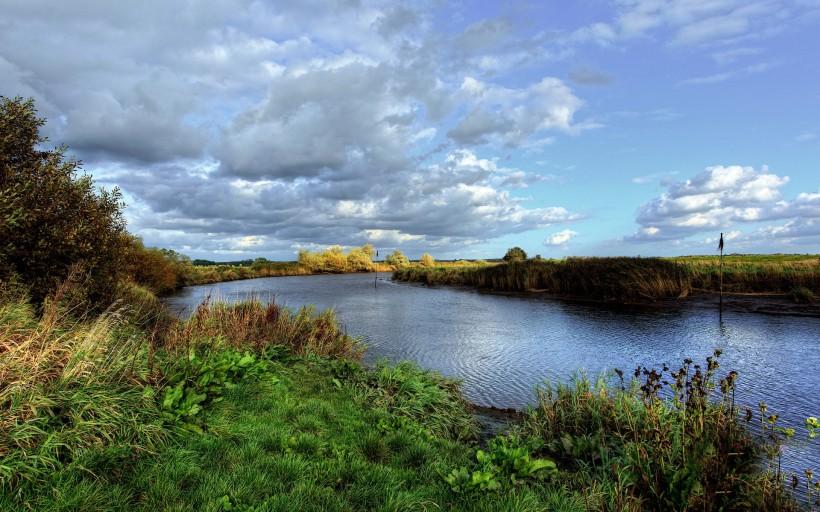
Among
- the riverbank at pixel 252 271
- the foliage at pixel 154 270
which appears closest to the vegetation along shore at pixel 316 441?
the foliage at pixel 154 270

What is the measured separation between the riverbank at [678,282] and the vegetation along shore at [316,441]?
20853 mm

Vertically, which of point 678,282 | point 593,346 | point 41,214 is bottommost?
point 593,346

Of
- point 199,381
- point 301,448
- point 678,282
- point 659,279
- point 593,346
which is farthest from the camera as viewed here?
point 678,282

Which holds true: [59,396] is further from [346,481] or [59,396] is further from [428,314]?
[428,314]

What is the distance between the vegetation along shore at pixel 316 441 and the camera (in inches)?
146

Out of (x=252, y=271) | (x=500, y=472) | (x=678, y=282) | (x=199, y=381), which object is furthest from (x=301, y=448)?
(x=252, y=271)

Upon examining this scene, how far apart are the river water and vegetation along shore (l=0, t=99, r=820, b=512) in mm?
1933

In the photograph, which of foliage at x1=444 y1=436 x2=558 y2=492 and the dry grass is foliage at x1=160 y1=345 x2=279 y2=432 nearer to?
the dry grass

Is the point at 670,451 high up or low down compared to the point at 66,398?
down

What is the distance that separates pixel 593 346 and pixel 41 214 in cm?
1527

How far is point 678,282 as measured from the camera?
27297mm

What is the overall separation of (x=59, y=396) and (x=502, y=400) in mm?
7326

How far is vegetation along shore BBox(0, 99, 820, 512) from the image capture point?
12.2 feet

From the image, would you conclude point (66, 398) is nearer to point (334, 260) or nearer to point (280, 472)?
Answer: point (280, 472)
